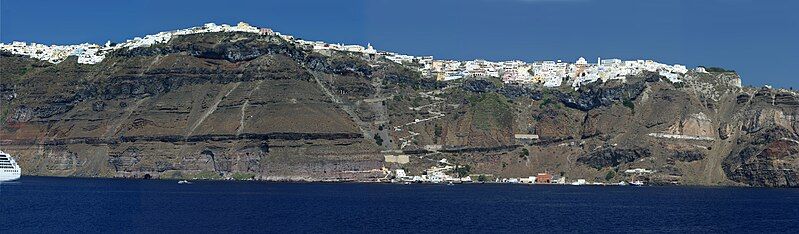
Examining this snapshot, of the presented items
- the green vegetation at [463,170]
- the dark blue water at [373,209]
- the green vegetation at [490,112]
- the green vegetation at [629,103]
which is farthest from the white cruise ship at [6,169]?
the green vegetation at [629,103]

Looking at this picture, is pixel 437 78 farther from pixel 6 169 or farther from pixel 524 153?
pixel 6 169

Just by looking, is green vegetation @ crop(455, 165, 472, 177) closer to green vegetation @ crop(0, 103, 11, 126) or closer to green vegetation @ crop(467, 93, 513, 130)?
green vegetation @ crop(467, 93, 513, 130)

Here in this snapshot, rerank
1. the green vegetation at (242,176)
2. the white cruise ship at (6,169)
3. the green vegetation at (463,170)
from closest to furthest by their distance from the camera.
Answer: the white cruise ship at (6,169) < the green vegetation at (242,176) < the green vegetation at (463,170)

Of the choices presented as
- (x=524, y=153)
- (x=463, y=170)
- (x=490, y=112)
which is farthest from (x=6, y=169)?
(x=524, y=153)

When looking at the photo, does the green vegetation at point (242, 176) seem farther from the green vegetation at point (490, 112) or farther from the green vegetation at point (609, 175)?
the green vegetation at point (609, 175)

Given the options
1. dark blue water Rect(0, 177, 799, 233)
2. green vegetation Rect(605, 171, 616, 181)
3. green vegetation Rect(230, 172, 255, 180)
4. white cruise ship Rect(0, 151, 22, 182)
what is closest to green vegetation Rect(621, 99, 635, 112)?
green vegetation Rect(605, 171, 616, 181)

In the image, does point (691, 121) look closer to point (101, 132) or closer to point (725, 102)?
point (725, 102)
